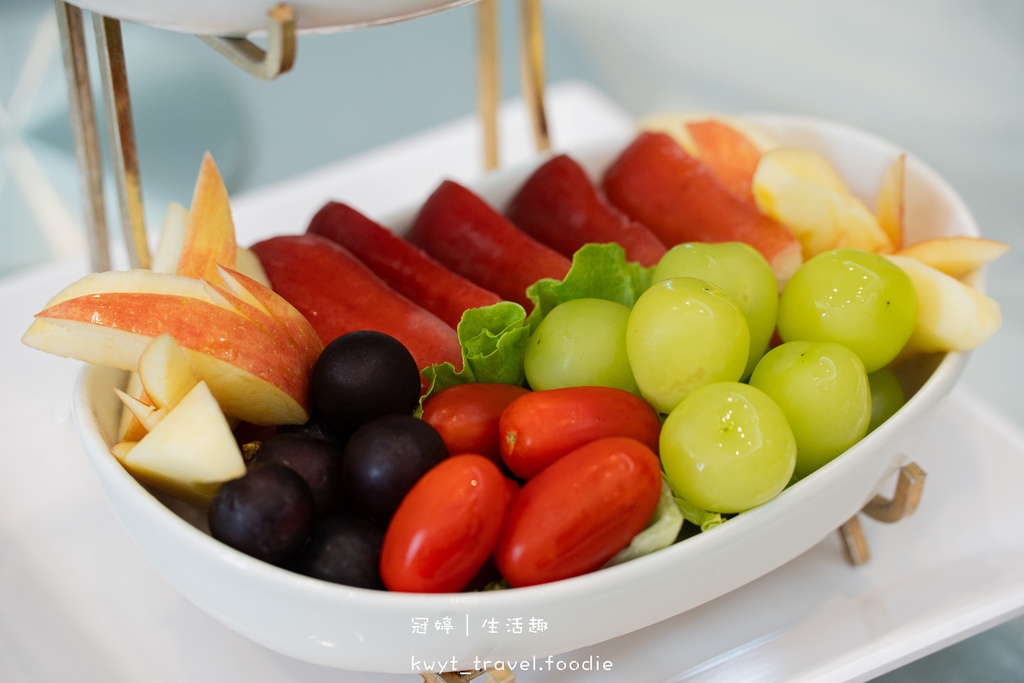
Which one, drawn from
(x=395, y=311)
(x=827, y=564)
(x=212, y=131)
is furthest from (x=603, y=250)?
(x=212, y=131)

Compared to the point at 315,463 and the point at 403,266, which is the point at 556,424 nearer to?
the point at 315,463

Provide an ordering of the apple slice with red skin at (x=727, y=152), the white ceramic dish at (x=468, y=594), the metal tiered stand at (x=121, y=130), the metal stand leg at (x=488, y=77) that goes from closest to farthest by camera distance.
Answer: the white ceramic dish at (x=468, y=594) < the metal tiered stand at (x=121, y=130) < the apple slice with red skin at (x=727, y=152) < the metal stand leg at (x=488, y=77)

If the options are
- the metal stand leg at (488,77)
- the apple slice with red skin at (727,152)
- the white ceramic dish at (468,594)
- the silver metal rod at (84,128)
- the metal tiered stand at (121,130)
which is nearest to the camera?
the white ceramic dish at (468,594)

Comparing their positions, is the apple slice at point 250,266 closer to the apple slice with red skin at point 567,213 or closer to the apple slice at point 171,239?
the apple slice at point 171,239

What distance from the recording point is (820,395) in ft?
1.54

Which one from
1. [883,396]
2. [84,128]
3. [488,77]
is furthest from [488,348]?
[488,77]

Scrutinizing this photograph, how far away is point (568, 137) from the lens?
1091 millimetres

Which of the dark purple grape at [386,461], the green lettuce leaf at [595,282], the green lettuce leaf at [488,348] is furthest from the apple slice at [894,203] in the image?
the dark purple grape at [386,461]

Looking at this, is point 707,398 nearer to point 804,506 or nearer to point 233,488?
point 804,506

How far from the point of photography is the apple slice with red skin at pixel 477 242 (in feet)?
2.12

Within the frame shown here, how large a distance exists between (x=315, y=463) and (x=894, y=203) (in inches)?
20.2

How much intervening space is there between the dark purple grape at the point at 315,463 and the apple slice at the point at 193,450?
0.02 metres

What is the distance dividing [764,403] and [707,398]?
0.09 ft

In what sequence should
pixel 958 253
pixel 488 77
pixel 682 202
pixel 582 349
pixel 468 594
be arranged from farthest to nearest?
pixel 488 77 < pixel 682 202 < pixel 958 253 < pixel 582 349 < pixel 468 594
